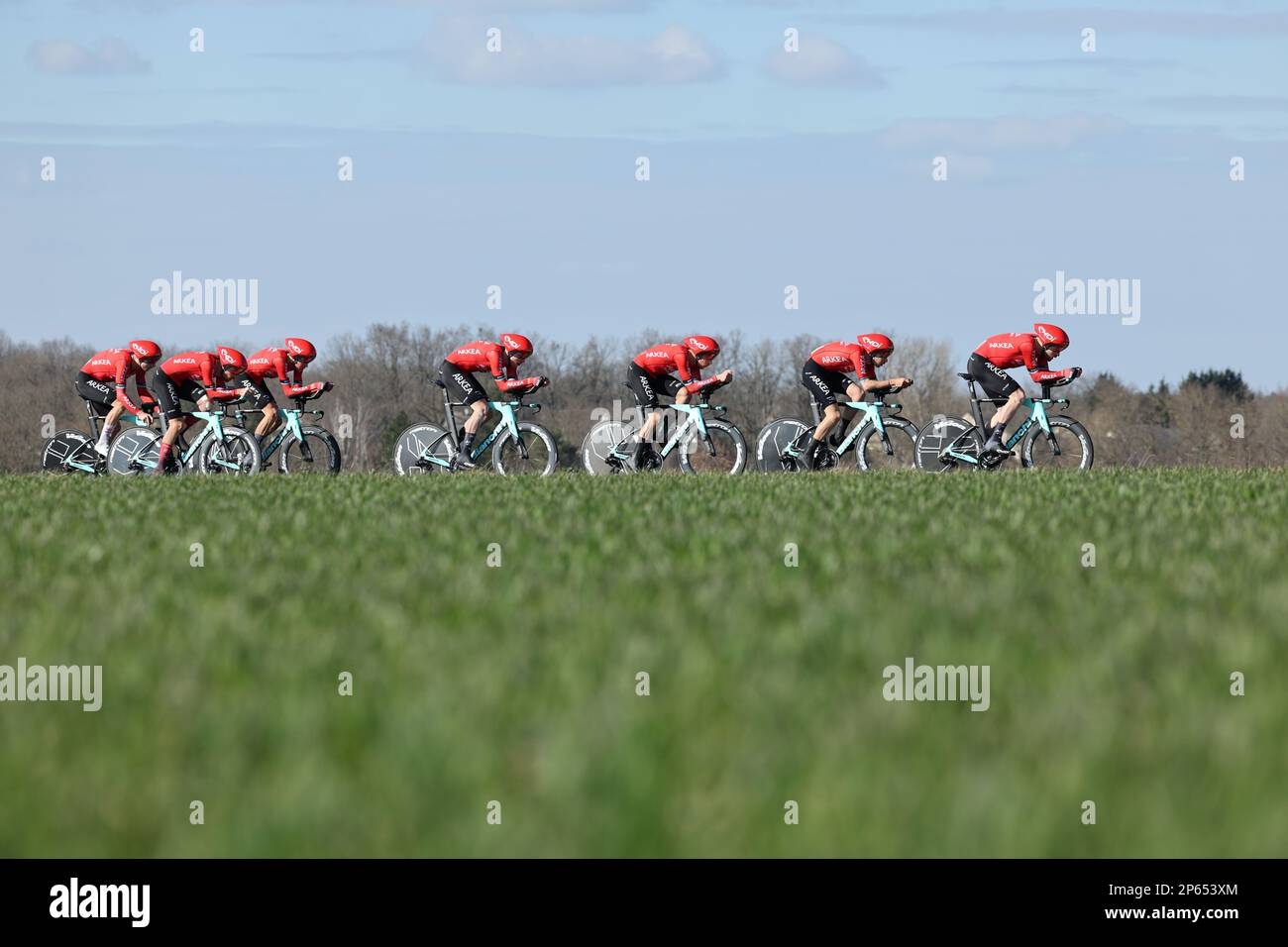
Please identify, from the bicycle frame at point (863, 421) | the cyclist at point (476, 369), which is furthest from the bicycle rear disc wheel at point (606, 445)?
the bicycle frame at point (863, 421)

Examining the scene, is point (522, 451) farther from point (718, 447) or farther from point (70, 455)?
point (70, 455)

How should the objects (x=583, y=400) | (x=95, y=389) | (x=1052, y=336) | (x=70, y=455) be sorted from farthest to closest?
1. (x=583, y=400)
2. (x=70, y=455)
3. (x=95, y=389)
4. (x=1052, y=336)

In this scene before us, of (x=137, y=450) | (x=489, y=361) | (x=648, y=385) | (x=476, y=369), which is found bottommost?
(x=137, y=450)

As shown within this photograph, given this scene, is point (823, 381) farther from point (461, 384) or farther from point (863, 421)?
point (461, 384)

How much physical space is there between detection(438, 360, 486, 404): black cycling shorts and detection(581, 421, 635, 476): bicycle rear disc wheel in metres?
1.83

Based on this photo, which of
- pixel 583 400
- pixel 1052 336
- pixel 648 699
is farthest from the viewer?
pixel 583 400

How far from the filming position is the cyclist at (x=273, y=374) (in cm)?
2681

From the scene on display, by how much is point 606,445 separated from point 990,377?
18.1ft

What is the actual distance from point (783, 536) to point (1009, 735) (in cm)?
703

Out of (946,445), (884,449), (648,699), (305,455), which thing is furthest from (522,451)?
(648,699)

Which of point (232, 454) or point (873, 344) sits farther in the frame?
point (232, 454)

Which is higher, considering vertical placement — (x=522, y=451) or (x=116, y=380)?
(x=116, y=380)

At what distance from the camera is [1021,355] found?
24812 millimetres
